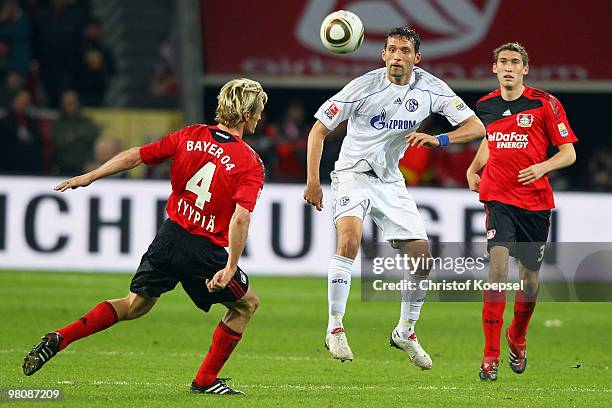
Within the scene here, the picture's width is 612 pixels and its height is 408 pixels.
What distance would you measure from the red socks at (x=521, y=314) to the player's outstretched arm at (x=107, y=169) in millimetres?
3383

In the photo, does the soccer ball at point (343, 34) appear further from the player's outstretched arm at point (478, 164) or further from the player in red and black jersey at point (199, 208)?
the player in red and black jersey at point (199, 208)

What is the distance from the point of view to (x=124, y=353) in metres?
10.7

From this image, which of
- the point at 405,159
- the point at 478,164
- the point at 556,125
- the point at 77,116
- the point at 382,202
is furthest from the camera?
the point at 77,116

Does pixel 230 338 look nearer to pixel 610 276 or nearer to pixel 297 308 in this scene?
pixel 297 308

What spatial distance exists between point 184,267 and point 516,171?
288 centimetres

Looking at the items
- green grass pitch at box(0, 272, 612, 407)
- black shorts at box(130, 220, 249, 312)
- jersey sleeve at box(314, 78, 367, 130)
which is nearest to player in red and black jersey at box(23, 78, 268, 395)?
black shorts at box(130, 220, 249, 312)

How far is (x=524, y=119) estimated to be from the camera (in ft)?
32.0

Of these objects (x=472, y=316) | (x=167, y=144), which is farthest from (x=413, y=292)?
(x=472, y=316)

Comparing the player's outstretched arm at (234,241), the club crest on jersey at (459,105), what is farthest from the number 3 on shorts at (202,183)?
the club crest on jersey at (459,105)

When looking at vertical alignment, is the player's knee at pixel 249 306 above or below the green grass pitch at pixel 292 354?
above

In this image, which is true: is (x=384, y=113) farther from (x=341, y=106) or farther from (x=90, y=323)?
(x=90, y=323)

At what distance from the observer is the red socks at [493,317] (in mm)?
9445

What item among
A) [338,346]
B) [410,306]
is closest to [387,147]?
[410,306]

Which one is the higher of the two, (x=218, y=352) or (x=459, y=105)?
(x=459, y=105)
